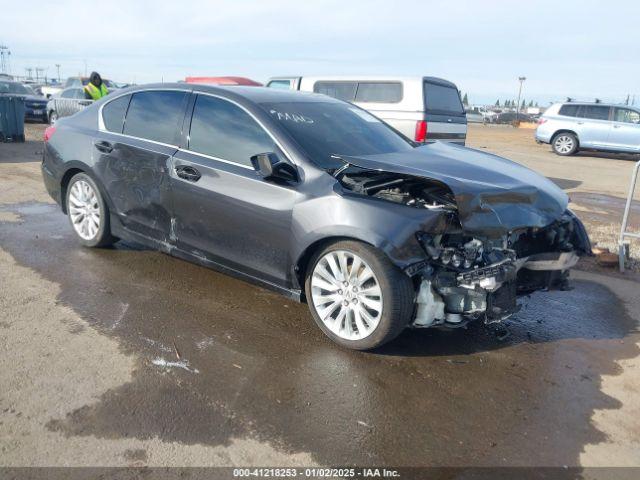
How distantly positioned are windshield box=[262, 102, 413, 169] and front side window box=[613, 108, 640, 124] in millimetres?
16000

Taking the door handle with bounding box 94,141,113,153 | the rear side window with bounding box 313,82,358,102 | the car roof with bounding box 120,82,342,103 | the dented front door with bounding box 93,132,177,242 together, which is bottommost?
the dented front door with bounding box 93,132,177,242

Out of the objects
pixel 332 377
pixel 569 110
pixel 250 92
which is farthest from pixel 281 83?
pixel 569 110

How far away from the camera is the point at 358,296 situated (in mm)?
3570

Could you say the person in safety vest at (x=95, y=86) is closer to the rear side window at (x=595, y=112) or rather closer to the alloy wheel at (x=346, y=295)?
the alloy wheel at (x=346, y=295)

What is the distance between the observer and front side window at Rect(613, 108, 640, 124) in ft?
58.4

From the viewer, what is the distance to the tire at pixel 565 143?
18.5 m

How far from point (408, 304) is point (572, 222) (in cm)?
177

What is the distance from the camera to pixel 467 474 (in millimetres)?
2562

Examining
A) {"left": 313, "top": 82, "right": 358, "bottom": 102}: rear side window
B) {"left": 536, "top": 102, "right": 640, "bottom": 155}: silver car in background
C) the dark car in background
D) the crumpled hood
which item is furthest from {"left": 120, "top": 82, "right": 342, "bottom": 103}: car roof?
the dark car in background

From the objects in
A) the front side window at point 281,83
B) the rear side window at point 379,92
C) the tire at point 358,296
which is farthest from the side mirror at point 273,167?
the front side window at point 281,83

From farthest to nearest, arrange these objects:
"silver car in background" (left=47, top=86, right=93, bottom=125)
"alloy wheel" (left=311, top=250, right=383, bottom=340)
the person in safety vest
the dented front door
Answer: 1. "silver car in background" (left=47, top=86, right=93, bottom=125)
2. the person in safety vest
3. the dented front door
4. "alloy wheel" (left=311, top=250, right=383, bottom=340)

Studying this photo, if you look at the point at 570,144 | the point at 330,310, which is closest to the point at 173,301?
the point at 330,310

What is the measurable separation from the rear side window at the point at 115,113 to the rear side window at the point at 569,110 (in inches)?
678

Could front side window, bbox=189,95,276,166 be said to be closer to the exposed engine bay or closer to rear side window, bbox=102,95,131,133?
the exposed engine bay
